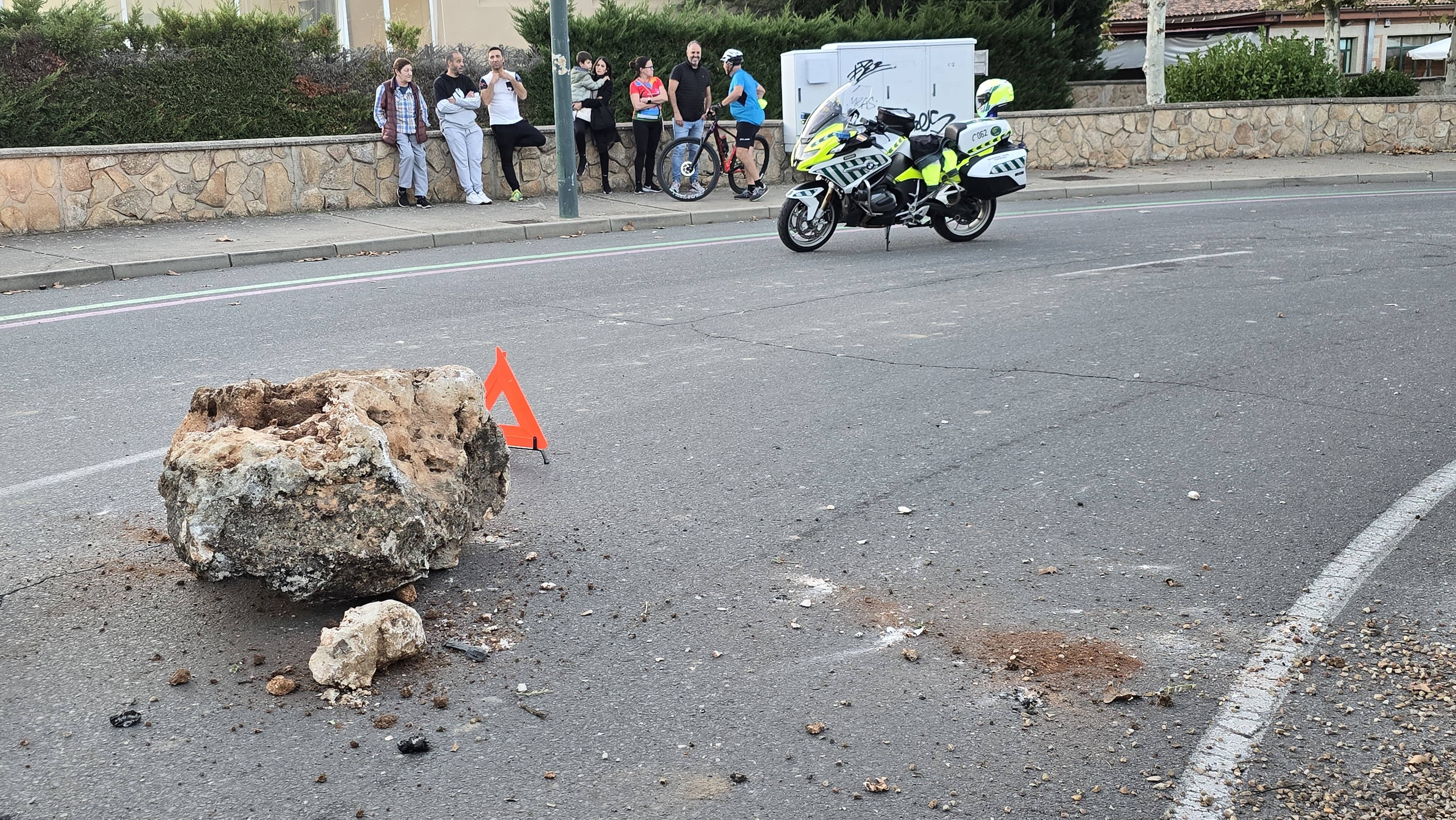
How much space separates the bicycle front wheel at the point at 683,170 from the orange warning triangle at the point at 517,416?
35.8ft

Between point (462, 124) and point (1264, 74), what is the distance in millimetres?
14316

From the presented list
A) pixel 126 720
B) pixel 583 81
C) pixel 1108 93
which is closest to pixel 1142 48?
pixel 1108 93

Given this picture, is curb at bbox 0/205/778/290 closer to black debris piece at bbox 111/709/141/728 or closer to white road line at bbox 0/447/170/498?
white road line at bbox 0/447/170/498

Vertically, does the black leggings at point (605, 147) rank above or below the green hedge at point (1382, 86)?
below

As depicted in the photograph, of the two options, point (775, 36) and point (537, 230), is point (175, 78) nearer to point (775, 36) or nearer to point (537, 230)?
Answer: point (537, 230)

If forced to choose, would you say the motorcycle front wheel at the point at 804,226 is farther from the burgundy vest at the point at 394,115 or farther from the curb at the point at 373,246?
the burgundy vest at the point at 394,115

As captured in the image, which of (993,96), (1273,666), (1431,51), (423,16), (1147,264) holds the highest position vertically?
(1431,51)

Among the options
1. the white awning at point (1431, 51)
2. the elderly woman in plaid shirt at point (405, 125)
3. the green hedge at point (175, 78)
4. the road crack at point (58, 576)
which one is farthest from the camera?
the white awning at point (1431, 51)

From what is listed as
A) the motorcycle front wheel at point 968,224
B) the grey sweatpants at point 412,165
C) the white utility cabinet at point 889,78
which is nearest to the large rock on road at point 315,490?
the motorcycle front wheel at point 968,224

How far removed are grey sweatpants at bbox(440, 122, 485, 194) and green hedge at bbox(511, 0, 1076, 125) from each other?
134 inches

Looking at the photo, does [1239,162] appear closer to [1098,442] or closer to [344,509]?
[1098,442]

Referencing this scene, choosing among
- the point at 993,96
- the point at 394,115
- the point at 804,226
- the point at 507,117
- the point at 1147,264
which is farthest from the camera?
the point at 507,117

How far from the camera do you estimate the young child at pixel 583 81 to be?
54.8 feet

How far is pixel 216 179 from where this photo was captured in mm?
14945
